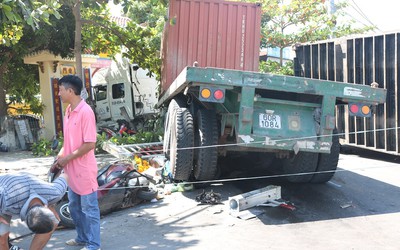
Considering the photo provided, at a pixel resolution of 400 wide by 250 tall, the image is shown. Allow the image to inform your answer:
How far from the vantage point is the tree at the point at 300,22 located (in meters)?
15.8

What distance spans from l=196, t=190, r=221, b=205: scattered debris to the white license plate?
1.23 meters

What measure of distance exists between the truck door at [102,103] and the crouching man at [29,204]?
12757mm

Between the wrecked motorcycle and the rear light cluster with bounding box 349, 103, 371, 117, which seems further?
the rear light cluster with bounding box 349, 103, 371, 117

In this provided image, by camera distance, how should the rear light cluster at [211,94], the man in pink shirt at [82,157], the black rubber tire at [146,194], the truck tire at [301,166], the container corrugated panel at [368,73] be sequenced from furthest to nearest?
the container corrugated panel at [368,73] < the truck tire at [301,166] < the black rubber tire at [146,194] < the rear light cluster at [211,94] < the man in pink shirt at [82,157]

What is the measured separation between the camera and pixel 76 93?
385 centimetres

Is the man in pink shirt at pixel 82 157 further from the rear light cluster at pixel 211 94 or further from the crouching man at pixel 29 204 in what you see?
the rear light cluster at pixel 211 94

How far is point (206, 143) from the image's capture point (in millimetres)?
5234

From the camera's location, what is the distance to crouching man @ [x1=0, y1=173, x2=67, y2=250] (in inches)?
115

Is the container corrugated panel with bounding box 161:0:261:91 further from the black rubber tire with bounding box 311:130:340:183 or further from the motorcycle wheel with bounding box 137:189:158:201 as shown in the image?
the black rubber tire with bounding box 311:130:340:183

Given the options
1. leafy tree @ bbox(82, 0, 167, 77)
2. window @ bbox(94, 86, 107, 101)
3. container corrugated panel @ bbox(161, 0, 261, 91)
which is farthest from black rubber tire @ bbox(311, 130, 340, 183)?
window @ bbox(94, 86, 107, 101)

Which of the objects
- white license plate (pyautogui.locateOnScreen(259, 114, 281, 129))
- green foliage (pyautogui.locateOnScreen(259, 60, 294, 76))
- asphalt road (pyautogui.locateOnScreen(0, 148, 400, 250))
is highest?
green foliage (pyautogui.locateOnScreen(259, 60, 294, 76))

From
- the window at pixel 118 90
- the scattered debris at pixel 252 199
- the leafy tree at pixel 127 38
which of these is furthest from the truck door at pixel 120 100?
the scattered debris at pixel 252 199

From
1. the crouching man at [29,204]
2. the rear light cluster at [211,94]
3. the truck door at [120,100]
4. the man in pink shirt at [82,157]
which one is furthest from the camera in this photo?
the truck door at [120,100]

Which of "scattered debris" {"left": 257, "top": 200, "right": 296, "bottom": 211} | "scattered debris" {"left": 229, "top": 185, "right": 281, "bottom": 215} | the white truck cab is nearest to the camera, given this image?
"scattered debris" {"left": 229, "top": 185, "right": 281, "bottom": 215}
